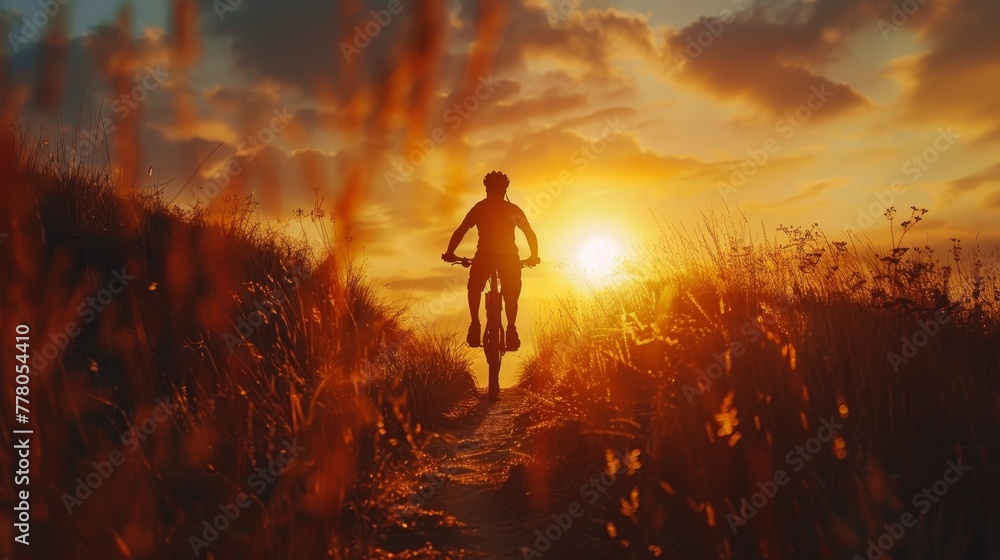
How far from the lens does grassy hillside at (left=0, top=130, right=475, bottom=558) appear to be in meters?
3.19

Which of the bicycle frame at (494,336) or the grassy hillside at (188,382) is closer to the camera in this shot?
the grassy hillside at (188,382)

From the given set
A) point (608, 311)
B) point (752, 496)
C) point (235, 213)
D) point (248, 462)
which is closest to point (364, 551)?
point (248, 462)

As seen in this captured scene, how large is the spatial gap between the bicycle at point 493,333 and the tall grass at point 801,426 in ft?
10.5

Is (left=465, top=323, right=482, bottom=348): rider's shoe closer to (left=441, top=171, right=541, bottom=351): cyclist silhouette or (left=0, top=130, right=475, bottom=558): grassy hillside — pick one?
(left=441, top=171, right=541, bottom=351): cyclist silhouette

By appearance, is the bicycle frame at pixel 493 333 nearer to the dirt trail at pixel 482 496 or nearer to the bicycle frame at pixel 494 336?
the bicycle frame at pixel 494 336

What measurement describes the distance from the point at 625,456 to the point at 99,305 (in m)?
4.39

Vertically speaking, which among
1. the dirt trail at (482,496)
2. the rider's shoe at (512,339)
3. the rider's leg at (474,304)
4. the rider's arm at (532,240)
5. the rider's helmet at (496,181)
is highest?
the rider's helmet at (496,181)

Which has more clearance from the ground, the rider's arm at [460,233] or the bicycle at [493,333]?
the rider's arm at [460,233]

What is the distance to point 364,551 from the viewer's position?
3.15m

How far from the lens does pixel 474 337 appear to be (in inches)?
352

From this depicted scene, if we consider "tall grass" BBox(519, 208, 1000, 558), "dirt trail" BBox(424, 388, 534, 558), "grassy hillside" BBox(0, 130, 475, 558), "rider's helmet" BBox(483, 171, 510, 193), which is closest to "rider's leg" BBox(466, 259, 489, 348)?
"grassy hillside" BBox(0, 130, 475, 558)

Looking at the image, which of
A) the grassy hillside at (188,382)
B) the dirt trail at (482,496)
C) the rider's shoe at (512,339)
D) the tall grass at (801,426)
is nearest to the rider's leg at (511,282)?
the rider's shoe at (512,339)

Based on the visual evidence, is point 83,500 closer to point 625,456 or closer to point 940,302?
point 625,456

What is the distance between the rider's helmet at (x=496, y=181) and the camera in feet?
29.6
